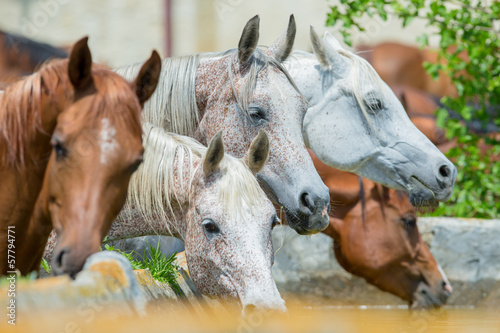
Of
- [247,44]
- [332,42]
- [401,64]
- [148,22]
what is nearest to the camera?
[247,44]

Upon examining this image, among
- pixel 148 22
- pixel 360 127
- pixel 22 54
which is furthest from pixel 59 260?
pixel 148 22

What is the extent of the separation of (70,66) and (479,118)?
5341 mm

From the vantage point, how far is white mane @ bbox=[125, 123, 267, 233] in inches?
122

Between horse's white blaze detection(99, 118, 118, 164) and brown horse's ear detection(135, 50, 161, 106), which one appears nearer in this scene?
horse's white blaze detection(99, 118, 118, 164)

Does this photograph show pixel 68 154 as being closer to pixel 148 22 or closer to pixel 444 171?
pixel 444 171

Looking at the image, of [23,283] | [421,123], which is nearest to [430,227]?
[421,123]

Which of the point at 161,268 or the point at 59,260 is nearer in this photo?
the point at 59,260

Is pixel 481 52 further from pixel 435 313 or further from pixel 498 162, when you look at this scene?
pixel 435 313

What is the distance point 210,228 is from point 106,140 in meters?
0.88

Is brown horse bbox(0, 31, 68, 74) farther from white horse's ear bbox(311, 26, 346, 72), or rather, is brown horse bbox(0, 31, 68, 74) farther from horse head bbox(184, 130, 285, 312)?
horse head bbox(184, 130, 285, 312)

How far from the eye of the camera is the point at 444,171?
172 inches

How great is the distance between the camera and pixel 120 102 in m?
2.27

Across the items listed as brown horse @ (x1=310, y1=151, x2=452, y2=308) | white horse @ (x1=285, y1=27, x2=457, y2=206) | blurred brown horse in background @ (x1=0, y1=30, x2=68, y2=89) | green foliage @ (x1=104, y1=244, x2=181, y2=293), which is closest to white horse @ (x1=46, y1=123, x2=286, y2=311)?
green foliage @ (x1=104, y1=244, x2=181, y2=293)

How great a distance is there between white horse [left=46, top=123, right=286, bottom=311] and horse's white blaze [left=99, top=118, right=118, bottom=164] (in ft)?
2.73
